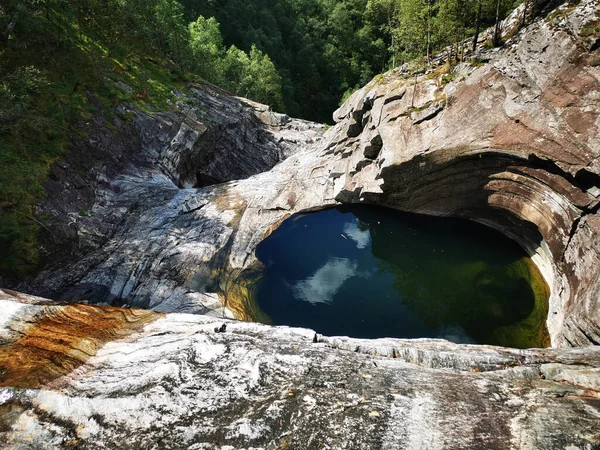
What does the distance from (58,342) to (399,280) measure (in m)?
13.1

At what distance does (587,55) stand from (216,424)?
15.8 metres

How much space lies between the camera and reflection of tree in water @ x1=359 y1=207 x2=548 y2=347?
13.1m

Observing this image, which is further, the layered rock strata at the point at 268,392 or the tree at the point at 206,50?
the tree at the point at 206,50

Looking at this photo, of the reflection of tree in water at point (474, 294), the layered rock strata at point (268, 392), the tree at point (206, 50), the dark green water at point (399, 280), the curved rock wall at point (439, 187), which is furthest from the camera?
the tree at point (206, 50)

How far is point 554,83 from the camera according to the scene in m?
13.0

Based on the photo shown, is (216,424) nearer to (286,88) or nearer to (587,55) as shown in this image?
(587,55)

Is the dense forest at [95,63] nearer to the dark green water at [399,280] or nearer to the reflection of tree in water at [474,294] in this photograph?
the dark green water at [399,280]

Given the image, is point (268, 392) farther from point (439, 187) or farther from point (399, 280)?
point (439, 187)

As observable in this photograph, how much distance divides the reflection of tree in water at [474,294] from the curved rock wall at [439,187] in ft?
2.56

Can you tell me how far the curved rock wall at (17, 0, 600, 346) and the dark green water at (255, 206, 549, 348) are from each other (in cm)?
78

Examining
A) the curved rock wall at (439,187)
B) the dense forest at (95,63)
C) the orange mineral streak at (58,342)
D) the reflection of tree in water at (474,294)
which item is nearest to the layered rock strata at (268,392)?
the orange mineral streak at (58,342)

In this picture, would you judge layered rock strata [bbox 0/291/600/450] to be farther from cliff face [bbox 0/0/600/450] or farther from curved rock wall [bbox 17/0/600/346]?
curved rock wall [bbox 17/0/600/346]

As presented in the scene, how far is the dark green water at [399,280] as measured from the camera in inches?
530

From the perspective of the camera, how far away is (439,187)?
1777 cm
